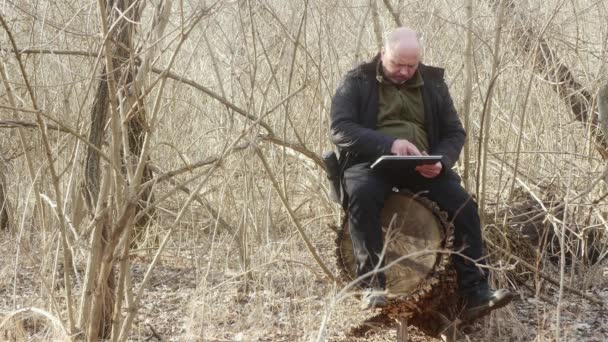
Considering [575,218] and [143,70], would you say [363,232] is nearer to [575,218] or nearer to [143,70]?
[143,70]

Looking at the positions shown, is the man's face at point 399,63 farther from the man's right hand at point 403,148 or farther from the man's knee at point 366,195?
the man's knee at point 366,195

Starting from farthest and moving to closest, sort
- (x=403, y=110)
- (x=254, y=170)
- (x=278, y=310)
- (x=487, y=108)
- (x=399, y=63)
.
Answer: (x=254, y=170)
(x=278, y=310)
(x=487, y=108)
(x=403, y=110)
(x=399, y=63)

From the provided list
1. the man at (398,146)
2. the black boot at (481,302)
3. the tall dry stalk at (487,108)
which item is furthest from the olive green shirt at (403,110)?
the black boot at (481,302)

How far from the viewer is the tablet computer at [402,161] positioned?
4.10 metres

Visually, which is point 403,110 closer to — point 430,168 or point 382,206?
point 430,168

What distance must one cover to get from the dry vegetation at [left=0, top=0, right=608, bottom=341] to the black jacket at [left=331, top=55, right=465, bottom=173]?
0.26m

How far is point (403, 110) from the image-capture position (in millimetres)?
4602

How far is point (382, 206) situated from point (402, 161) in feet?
1.07

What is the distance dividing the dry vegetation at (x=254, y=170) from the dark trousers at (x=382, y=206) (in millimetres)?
219

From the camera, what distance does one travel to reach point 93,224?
3684 millimetres

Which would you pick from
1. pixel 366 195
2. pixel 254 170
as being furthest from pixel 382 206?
pixel 254 170

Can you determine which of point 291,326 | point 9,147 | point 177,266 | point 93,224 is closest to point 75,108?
point 9,147

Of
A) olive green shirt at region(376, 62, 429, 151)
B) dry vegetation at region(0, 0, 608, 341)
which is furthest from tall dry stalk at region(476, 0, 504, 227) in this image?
olive green shirt at region(376, 62, 429, 151)

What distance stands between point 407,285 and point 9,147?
11.4 ft
